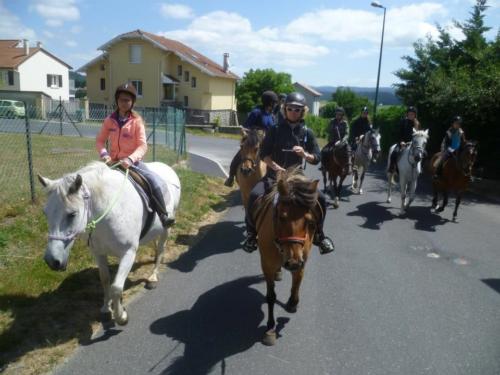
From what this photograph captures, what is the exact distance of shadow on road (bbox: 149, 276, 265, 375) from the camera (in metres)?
3.87

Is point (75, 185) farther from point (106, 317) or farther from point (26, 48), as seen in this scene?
point (26, 48)

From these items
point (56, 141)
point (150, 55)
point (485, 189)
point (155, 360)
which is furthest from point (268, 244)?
point (150, 55)

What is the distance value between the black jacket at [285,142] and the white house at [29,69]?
48.6 metres

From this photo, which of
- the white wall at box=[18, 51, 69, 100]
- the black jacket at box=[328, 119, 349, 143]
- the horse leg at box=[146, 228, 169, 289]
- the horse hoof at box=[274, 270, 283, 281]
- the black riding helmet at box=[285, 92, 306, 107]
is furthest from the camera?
the white wall at box=[18, 51, 69, 100]

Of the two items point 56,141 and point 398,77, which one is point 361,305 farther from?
point 398,77

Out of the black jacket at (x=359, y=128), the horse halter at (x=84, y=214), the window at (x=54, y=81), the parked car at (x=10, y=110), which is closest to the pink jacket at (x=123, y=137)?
the horse halter at (x=84, y=214)

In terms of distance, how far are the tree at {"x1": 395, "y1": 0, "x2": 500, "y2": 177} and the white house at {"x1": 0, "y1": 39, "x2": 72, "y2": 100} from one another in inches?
1708

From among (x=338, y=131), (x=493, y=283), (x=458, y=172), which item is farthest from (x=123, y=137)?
(x=458, y=172)

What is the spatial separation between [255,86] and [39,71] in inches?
1057

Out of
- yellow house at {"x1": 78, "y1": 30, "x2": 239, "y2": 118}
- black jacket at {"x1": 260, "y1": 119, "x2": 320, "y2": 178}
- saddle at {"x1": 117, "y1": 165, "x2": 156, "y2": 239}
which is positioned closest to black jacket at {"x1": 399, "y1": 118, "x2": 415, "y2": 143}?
black jacket at {"x1": 260, "y1": 119, "x2": 320, "y2": 178}

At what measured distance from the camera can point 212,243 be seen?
745 cm

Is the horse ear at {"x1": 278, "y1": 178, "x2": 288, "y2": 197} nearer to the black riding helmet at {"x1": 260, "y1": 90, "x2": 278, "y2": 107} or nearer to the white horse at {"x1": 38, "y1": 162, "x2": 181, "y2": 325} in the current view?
the white horse at {"x1": 38, "y1": 162, "x2": 181, "y2": 325}

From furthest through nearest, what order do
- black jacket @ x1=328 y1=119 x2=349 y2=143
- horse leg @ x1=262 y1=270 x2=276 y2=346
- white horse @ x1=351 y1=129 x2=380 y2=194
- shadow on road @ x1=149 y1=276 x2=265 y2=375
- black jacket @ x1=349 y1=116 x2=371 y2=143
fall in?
black jacket @ x1=349 y1=116 x2=371 y2=143, white horse @ x1=351 y1=129 x2=380 y2=194, black jacket @ x1=328 y1=119 x2=349 y2=143, horse leg @ x1=262 y1=270 x2=276 y2=346, shadow on road @ x1=149 y1=276 x2=265 y2=375

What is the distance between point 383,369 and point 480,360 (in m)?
1.04
